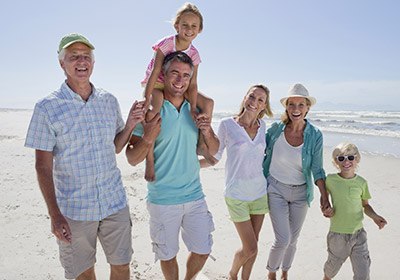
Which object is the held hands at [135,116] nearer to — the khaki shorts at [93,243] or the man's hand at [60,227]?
the khaki shorts at [93,243]

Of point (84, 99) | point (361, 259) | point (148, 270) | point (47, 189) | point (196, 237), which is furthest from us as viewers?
point (148, 270)

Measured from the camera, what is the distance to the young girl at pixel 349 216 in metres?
3.50

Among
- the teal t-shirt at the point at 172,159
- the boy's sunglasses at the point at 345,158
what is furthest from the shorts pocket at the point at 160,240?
the boy's sunglasses at the point at 345,158

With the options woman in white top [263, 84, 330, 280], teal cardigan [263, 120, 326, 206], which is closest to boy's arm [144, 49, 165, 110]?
woman in white top [263, 84, 330, 280]

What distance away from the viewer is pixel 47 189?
8.61 ft

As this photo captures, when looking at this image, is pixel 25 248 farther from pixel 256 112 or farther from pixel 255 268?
pixel 256 112

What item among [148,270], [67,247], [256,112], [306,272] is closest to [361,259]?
[306,272]

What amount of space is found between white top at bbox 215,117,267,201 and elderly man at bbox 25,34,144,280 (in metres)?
1.14

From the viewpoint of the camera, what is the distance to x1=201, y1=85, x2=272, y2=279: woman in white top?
3617 mm

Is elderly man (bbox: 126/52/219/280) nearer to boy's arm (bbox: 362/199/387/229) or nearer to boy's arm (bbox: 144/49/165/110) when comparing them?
boy's arm (bbox: 144/49/165/110)

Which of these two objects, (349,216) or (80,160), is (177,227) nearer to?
(80,160)

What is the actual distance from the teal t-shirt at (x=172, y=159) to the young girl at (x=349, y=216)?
150 cm

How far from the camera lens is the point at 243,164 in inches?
144

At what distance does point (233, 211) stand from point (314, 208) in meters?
3.64
